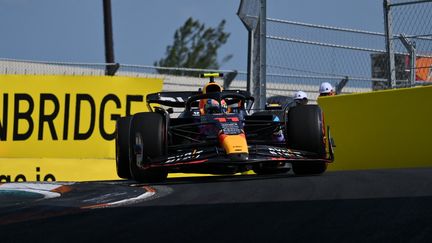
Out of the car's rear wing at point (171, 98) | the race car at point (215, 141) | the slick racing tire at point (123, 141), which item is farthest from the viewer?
the car's rear wing at point (171, 98)

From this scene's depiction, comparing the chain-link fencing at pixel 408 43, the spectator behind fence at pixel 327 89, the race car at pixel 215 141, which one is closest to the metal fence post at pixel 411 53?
the chain-link fencing at pixel 408 43

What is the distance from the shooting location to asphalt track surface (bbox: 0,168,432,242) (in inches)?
166

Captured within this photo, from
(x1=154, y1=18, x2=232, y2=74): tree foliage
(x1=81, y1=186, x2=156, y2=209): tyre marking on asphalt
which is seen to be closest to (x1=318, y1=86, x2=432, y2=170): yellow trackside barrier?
(x1=81, y1=186, x2=156, y2=209): tyre marking on asphalt

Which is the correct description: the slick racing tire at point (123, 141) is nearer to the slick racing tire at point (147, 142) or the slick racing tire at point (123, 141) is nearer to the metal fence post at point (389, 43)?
the slick racing tire at point (147, 142)

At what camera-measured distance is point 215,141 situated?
8.62 m

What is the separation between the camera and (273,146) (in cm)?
870

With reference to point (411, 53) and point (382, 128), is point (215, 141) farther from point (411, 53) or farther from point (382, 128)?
point (411, 53)

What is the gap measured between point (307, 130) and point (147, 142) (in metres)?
1.61

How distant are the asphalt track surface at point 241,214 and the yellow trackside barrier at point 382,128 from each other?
3304 mm

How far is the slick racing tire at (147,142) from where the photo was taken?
8508 mm

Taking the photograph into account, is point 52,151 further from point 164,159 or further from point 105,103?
point 164,159

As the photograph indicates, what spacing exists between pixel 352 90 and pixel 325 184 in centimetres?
570

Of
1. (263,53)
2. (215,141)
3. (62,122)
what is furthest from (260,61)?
(215,141)

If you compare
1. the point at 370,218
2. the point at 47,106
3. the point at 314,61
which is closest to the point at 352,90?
the point at 314,61
